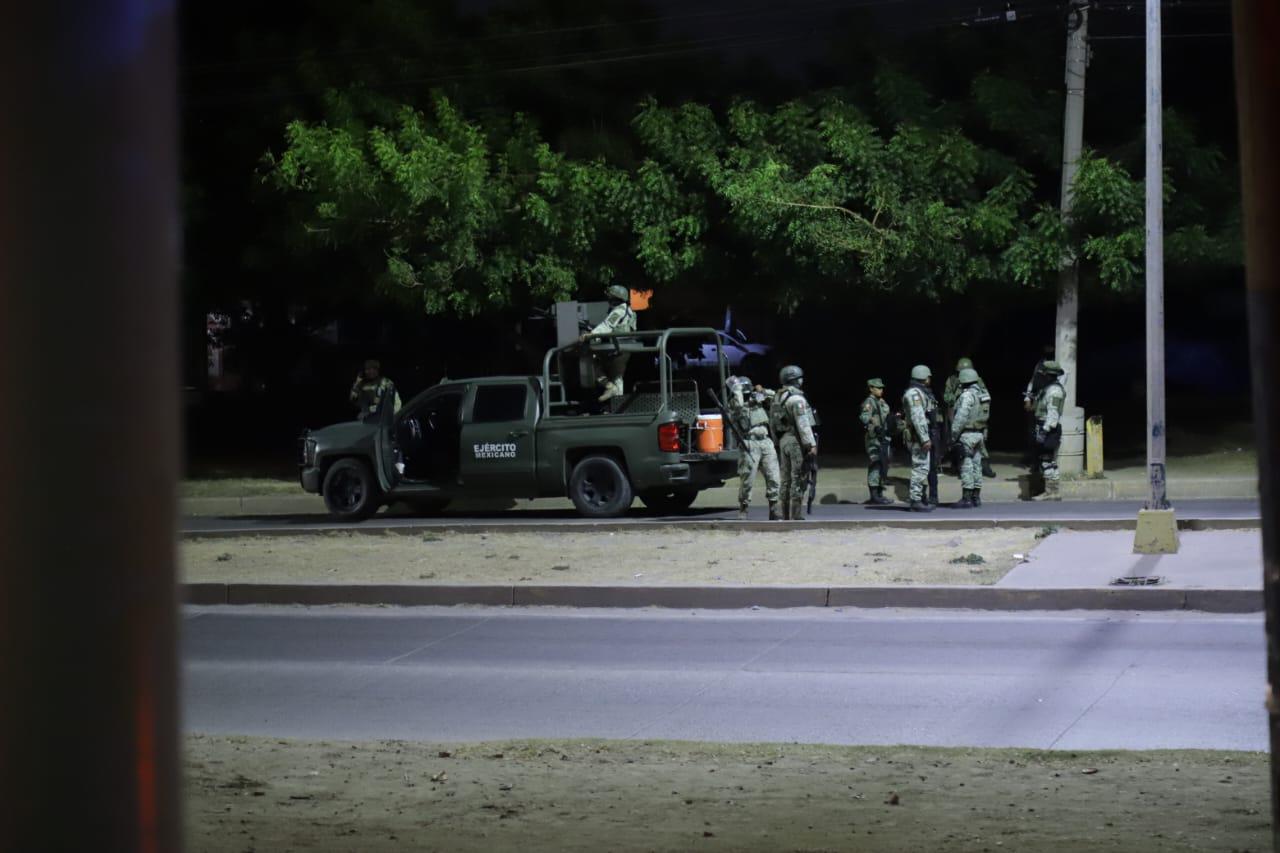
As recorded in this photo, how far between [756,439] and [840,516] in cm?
158

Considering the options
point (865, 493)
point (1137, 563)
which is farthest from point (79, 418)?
point (865, 493)

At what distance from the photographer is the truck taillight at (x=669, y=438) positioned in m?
18.0

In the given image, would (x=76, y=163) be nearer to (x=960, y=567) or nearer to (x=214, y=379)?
(x=960, y=567)

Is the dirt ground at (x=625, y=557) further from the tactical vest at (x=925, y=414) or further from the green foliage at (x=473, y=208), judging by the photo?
the green foliage at (x=473, y=208)

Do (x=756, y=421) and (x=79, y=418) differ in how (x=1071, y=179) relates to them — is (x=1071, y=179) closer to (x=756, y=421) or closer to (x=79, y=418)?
(x=756, y=421)

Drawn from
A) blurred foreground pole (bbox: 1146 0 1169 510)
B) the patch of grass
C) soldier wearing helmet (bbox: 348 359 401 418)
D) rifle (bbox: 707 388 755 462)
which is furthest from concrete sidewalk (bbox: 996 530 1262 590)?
the patch of grass

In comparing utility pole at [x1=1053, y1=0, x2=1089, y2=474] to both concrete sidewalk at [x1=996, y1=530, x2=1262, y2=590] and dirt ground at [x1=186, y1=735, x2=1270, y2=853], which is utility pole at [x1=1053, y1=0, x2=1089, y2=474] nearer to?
concrete sidewalk at [x1=996, y1=530, x2=1262, y2=590]

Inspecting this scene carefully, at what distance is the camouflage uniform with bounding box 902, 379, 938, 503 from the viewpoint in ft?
59.7

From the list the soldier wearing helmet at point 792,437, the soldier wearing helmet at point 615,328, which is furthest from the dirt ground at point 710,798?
the soldier wearing helmet at point 615,328

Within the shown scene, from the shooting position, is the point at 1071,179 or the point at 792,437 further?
the point at 1071,179

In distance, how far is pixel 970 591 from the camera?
11.9 m

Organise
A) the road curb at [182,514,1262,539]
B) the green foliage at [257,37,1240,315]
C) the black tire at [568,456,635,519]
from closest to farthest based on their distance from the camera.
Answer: the road curb at [182,514,1262,539], the black tire at [568,456,635,519], the green foliage at [257,37,1240,315]

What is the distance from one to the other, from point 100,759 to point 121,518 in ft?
1.13

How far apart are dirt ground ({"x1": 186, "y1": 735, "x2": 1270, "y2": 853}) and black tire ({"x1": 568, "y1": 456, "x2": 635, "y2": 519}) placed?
1089cm
